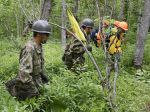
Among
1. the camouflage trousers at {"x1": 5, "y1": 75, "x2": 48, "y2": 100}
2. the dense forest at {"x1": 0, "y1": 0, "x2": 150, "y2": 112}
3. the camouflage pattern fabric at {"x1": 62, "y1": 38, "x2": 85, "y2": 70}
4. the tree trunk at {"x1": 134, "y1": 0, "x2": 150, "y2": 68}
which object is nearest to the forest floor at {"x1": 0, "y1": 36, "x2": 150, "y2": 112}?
the dense forest at {"x1": 0, "y1": 0, "x2": 150, "y2": 112}

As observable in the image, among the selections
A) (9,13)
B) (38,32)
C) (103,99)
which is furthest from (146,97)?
(9,13)

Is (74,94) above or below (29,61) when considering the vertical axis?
below

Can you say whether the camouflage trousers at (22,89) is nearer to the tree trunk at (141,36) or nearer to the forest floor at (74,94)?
the forest floor at (74,94)

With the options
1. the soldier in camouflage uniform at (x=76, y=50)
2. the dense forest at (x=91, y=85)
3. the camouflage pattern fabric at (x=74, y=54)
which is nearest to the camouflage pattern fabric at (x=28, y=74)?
the dense forest at (x=91, y=85)

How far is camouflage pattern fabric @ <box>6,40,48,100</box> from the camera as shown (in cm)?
550

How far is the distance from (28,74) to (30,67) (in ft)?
0.39

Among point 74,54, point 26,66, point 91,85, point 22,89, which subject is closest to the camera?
point 26,66

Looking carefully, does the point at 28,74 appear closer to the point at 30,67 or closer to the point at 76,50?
the point at 30,67

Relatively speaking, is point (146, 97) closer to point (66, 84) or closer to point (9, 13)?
point (66, 84)

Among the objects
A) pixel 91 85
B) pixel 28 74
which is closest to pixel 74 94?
pixel 91 85

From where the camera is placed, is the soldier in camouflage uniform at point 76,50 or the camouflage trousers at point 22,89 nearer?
the camouflage trousers at point 22,89

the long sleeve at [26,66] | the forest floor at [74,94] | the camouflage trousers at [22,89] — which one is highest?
the long sleeve at [26,66]

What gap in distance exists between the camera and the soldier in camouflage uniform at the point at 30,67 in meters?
5.50

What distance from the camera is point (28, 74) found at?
550 cm
